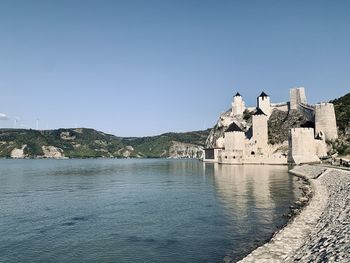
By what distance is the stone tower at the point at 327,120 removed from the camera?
66.2 metres

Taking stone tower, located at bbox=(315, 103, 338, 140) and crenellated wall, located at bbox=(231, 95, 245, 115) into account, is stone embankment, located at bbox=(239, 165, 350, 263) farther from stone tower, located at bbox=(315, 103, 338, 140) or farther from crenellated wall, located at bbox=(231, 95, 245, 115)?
crenellated wall, located at bbox=(231, 95, 245, 115)

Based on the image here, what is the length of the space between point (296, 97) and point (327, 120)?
18524 mm

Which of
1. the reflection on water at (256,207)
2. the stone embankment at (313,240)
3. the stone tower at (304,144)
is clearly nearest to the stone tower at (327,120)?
the stone tower at (304,144)

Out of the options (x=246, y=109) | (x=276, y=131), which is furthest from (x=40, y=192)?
(x=246, y=109)

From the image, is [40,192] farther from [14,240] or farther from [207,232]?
[207,232]

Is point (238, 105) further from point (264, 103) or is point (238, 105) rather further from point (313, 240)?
point (313, 240)

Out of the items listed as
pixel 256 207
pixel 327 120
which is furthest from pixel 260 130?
pixel 256 207

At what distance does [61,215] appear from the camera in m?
20.2

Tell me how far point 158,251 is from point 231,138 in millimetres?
68286

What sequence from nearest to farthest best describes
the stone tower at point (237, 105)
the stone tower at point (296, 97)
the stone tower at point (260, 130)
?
1. the stone tower at point (260, 130)
2. the stone tower at point (296, 97)
3. the stone tower at point (237, 105)

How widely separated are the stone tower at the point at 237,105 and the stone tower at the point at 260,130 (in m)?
20.1

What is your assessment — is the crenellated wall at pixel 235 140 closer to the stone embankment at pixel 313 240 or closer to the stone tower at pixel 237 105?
the stone tower at pixel 237 105

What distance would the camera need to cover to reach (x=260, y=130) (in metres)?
80.1

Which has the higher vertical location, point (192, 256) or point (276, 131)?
point (276, 131)
